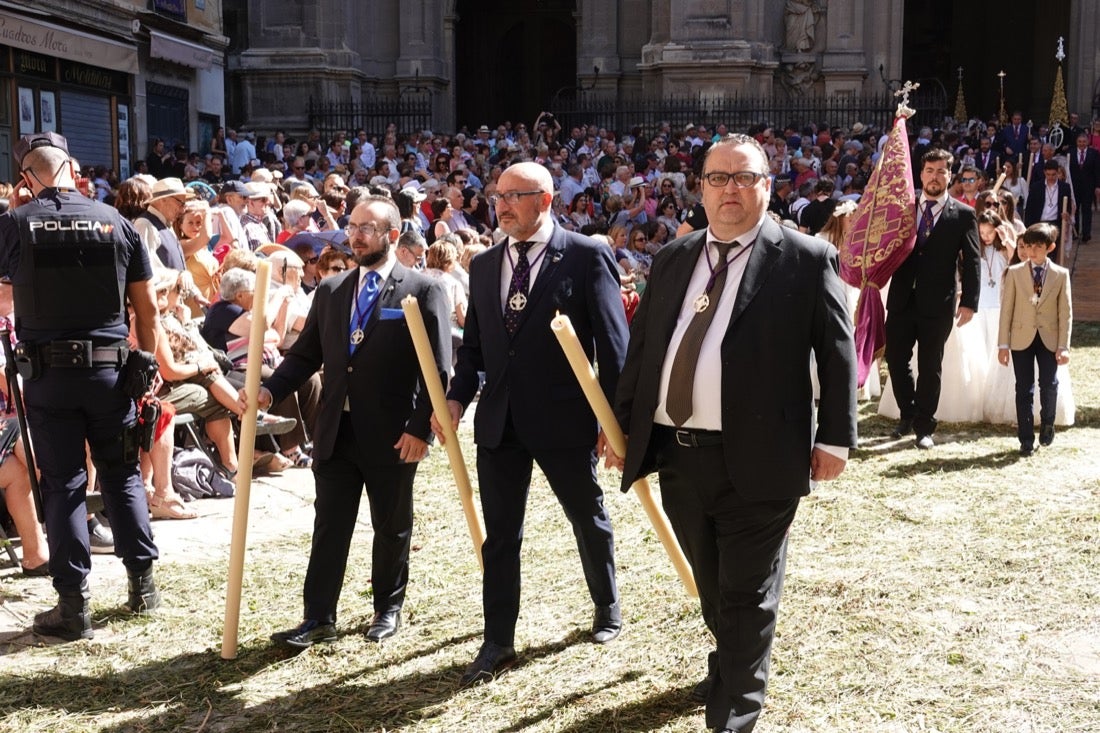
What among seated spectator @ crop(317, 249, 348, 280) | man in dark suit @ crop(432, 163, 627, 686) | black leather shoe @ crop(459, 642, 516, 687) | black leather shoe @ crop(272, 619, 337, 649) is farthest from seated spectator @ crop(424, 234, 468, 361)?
black leather shoe @ crop(459, 642, 516, 687)

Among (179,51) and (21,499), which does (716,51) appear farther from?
(21,499)

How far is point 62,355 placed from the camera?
218 inches

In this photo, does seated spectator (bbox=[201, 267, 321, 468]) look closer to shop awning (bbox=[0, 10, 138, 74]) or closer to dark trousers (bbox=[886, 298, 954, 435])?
dark trousers (bbox=[886, 298, 954, 435])

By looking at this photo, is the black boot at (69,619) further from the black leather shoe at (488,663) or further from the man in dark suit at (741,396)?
the man in dark suit at (741,396)

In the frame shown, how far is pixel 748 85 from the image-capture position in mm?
30109

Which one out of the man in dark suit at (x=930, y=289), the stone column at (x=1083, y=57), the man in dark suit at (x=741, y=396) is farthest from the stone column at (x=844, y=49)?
the man in dark suit at (x=741, y=396)

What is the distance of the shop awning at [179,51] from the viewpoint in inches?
1019

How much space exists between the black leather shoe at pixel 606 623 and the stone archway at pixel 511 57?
3600 centimetres

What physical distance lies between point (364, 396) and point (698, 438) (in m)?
1.61

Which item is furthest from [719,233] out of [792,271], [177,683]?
[177,683]

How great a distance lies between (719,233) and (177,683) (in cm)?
272

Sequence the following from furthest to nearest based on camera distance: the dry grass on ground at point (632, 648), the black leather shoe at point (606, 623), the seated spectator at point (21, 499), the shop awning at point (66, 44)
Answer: the shop awning at point (66, 44), the seated spectator at point (21, 499), the black leather shoe at point (606, 623), the dry grass on ground at point (632, 648)

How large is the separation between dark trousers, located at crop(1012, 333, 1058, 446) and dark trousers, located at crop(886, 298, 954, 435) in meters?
0.52

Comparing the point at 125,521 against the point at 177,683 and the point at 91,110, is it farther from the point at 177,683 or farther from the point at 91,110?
the point at 91,110
